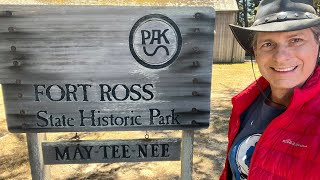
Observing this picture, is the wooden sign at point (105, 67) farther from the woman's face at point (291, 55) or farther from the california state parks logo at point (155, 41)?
the woman's face at point (291, 55)

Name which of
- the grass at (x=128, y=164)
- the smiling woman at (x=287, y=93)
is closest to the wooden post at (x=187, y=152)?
the smiling woman at (x=287, y=93)

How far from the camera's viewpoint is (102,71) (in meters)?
2.25

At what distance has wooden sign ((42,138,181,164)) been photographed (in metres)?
2.47

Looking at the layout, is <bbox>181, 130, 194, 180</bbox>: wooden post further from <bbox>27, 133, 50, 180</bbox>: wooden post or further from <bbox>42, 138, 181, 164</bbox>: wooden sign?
<bbox>27, 133, 50, 180</bbox>: wooden post

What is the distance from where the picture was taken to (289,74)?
5.28 ft

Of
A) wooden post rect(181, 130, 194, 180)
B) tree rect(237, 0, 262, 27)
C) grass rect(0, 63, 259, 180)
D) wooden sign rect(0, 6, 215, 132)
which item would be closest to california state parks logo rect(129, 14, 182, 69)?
wooden sign rect(0, 6, 215, 132)

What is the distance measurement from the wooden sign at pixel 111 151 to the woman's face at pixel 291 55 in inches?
42.7

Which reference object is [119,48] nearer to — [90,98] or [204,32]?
[90,98]

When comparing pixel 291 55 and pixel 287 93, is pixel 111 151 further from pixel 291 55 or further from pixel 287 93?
pixel 291 55

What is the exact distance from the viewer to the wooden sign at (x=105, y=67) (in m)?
2.14

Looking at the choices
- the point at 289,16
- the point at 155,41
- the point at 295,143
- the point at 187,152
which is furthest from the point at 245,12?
the point at 295,143

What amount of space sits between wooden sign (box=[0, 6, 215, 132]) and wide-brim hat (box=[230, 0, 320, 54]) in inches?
23.4

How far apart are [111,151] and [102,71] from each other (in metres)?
0.63

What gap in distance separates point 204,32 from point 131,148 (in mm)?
1006
